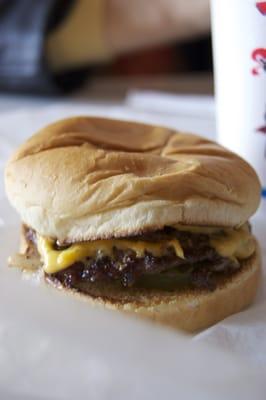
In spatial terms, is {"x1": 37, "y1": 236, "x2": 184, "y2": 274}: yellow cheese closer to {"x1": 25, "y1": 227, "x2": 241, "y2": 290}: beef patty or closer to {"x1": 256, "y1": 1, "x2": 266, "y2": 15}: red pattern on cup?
{"x1": 25, "y1": 227, "x2": 241, "y2": 290}: beef patty

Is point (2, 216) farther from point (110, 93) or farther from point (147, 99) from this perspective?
point (110, 93)

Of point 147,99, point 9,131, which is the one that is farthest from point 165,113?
point 9,131

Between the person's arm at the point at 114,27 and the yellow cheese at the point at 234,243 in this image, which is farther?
the person's arm at the point at 114,27

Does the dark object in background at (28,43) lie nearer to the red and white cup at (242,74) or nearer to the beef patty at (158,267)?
the red and white cup at (242,74)

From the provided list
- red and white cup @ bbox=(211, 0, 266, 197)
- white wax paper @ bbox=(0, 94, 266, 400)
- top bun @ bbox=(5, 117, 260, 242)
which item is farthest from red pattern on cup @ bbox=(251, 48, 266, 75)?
white wax paper @ bbox=(0, 94, 266, 400)

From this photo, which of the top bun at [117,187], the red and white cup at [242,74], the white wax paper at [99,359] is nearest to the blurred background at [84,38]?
the red and white cup at [242,74]

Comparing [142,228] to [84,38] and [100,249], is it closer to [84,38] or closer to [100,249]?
[100,249]

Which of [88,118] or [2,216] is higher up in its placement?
[88,118]
